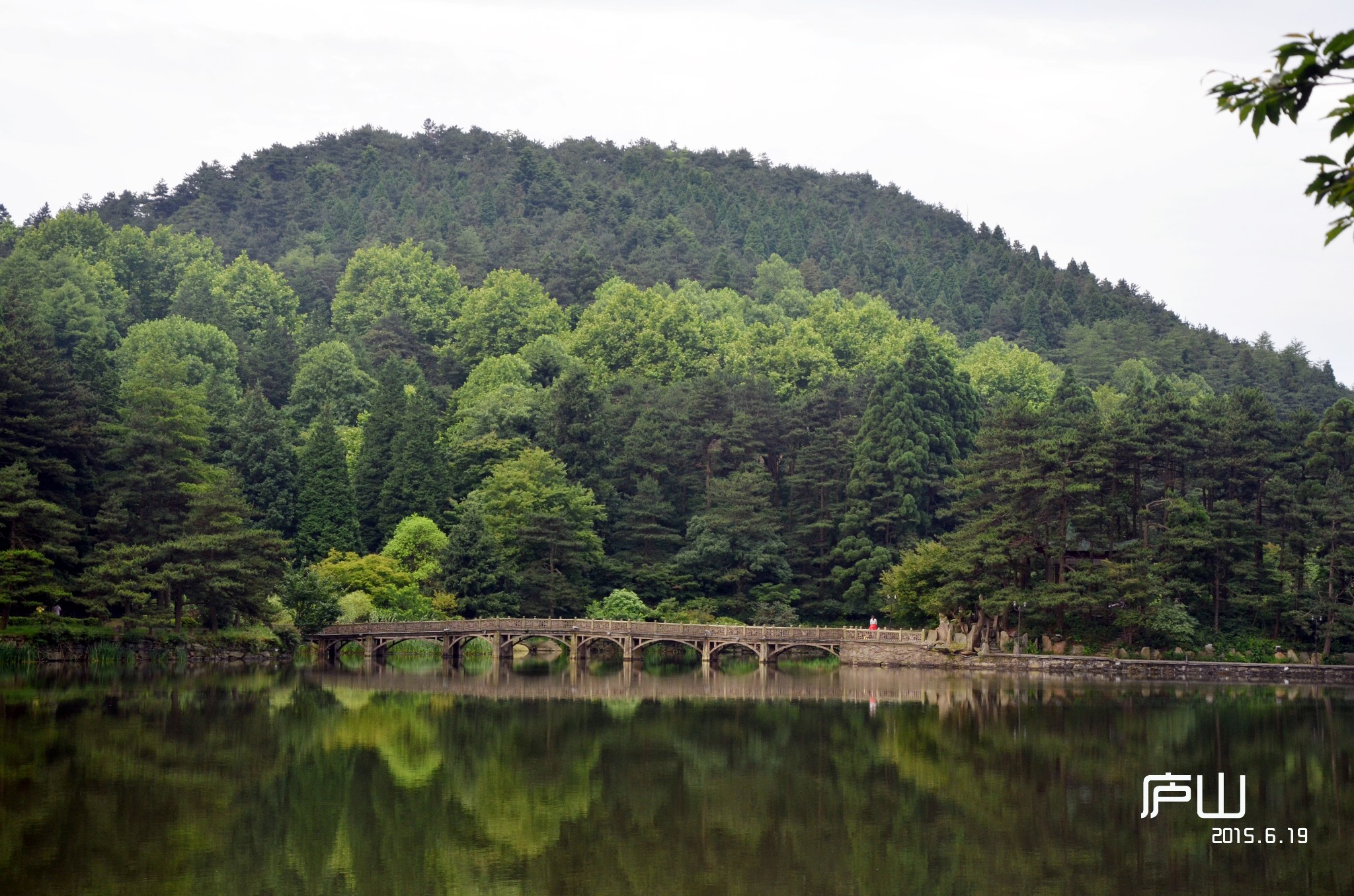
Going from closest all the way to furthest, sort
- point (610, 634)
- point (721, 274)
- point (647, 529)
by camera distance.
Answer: point (610, 634) → point (647, 529) → point (721, 274)

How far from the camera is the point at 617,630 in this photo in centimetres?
6331

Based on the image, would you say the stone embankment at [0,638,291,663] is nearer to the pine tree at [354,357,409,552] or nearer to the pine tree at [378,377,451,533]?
the pine tree at [354,357,409,552]

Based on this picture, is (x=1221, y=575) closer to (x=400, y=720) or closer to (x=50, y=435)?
(x=400, y=720)

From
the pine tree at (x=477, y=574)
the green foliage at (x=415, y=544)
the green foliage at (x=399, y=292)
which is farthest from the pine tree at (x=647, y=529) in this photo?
the green foliage at (x=399, y=292)

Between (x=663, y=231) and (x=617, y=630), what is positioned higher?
(x=663, y=231)

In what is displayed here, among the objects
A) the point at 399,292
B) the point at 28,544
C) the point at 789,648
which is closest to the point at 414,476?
the point at 789,648

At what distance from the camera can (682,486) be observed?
269 ft

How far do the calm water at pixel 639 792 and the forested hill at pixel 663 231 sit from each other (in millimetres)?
79905

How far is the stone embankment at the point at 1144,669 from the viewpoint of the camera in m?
56.3

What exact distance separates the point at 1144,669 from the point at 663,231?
10307 cm

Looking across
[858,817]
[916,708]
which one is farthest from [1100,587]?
[858,817]

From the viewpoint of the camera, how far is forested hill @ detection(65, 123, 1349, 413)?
127062mm

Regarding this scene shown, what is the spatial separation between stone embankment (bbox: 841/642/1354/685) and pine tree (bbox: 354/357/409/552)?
3196 centimetres

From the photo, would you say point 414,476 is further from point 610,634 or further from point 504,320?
point 504,320
